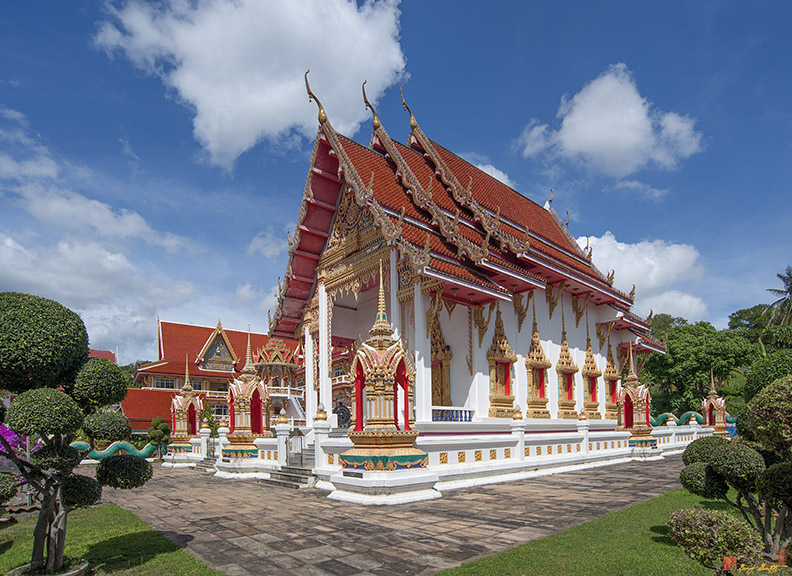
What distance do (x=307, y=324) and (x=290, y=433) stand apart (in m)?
3.93

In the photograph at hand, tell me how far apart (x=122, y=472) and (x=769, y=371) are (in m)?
5.64

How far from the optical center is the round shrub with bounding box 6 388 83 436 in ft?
13.2

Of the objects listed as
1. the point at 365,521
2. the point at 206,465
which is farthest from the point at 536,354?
the point at 206,465

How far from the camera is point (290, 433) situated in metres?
12.7

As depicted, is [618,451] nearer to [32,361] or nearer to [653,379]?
[32,361]

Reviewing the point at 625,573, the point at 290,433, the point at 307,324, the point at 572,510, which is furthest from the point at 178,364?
the point at 625,573

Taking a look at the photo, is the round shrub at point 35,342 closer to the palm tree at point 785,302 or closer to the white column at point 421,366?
the white column at point 421,366

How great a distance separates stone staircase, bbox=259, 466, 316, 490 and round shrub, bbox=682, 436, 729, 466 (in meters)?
6.81

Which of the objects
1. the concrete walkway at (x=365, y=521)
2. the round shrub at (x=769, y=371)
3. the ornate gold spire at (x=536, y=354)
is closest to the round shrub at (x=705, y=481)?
the round shrub at (x=769, y=371)

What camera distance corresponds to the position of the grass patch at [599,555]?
4273 mm

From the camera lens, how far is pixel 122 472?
4.86 m

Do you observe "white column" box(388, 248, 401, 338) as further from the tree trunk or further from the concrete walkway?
the tree trunk

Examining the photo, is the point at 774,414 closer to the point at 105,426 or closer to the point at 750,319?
the point at 105,426

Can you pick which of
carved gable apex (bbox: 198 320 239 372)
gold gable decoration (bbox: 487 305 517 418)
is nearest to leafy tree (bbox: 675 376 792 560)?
gold gable decoration (bbox: 487 305 517 418)
